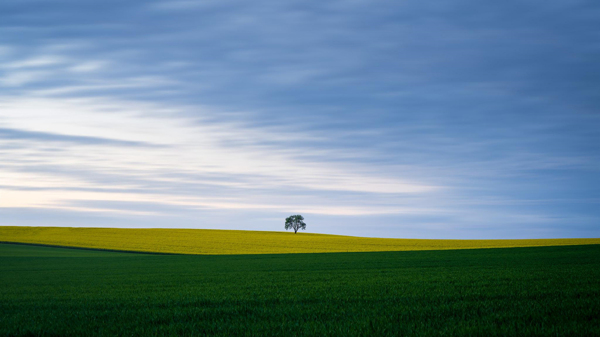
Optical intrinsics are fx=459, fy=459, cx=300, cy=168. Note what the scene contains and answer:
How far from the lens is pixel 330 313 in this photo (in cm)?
1051

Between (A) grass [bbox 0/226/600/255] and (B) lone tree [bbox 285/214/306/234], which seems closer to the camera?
(A) grass [bbox 0/226/600/255]

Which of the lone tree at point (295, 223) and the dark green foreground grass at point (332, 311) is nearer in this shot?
the dark green foreground grass at point (332, 311)

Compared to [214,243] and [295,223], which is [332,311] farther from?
[295,223]

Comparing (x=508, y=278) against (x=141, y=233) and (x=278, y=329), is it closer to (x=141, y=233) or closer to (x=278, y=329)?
(x=278, y=329)

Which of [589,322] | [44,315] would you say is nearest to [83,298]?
[44,315]

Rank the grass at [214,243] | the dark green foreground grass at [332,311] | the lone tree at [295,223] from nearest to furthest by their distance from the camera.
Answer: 1. the dark green foreground grass at [332,311]
2. the grass at [214,243]
3. the lone tree at [295,223]

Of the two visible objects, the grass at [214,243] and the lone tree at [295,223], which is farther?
the lone tree at [295,223]

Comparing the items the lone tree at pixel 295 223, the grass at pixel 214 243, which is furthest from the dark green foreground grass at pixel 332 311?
the lone tree at pixel 295 223

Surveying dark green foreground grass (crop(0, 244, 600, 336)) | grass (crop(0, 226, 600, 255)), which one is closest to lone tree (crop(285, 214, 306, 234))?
grass (crop(0, 226, 600, 255))

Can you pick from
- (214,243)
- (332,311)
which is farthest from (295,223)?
(332,311)

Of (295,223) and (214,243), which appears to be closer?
(214,243)

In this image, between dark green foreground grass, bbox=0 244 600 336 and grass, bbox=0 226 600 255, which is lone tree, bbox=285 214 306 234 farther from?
dark green foreground grass, bbox=0 244 600 336

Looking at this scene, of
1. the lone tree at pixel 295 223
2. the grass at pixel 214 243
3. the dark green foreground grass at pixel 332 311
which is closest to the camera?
the dark green foreground grass at pixel 332 311

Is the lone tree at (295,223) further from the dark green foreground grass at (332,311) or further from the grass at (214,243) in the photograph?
the dark green foreground grass at (332,311)
